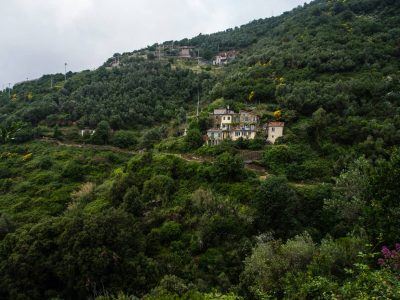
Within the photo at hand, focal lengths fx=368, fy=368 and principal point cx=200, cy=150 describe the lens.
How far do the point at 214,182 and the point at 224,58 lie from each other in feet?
275

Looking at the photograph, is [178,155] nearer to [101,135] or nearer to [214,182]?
[214,182]

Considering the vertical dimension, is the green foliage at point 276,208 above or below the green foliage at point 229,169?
below

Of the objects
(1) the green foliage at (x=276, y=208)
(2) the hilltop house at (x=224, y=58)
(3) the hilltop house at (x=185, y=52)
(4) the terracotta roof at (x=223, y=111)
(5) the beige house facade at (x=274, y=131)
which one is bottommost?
(1) the green foliage at (x=276, y=208)

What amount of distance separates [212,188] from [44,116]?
5182 cm

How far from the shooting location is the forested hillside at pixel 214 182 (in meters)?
24.9

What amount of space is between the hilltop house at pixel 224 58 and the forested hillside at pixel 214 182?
71.1 feet

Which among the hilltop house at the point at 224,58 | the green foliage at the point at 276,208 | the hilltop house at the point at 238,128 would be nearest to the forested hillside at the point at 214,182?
the green foliage at the point at 276,208

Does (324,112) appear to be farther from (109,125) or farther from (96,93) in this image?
(96,93)

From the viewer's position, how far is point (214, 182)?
4434 centimetres

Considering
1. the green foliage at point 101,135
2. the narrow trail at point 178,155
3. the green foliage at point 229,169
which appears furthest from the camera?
the green foliage at point 101,135

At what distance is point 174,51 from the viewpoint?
131125 mm

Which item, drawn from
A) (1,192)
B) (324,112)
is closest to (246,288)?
(324,112)

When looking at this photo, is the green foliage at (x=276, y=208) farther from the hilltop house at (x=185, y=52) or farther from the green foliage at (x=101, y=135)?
the hilltop house at (x=185, y=52)

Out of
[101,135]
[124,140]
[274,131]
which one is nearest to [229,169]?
[274,131]
